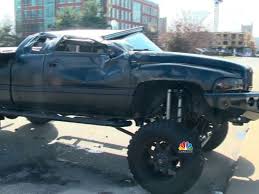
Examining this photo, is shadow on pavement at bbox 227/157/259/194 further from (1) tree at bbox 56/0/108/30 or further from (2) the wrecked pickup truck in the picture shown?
(1) tree at bbox 56/0/108/30

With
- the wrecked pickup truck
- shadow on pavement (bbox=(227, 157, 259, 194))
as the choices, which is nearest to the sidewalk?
shadow on pavement (bbox=(227, 157, 259, 194))

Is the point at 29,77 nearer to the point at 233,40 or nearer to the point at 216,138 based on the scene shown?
the point at 216,138

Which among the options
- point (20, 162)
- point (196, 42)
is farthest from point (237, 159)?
point (196, 42)

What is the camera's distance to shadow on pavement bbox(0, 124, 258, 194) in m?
5.68

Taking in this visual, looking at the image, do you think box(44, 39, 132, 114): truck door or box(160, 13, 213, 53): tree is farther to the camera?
box(160, 13, 213, 53): tree

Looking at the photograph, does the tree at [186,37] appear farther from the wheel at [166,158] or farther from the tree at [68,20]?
the wheel at [166,158]

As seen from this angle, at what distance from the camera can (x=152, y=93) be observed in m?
5.72

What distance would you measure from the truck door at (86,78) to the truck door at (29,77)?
149 mm

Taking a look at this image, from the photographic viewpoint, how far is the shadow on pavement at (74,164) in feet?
18.6

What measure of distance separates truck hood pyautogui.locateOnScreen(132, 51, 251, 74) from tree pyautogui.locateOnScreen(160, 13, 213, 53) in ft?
117

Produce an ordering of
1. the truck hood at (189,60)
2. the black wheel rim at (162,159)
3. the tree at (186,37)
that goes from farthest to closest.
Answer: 1. the tree at (186,37)
2. the truck hood at (189,60)
3. the black wheel rim at (162,159)

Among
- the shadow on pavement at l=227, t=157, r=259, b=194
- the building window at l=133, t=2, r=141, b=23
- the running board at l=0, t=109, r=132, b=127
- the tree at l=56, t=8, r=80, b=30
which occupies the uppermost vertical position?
the building window at l=133, t=2, r=141, b=23

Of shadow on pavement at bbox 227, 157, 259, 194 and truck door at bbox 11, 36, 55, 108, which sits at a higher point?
truck door at bbox 11, 36, 55, 108

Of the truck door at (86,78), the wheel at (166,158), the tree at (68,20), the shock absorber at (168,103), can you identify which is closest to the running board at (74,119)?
the truck door at (86,78)
